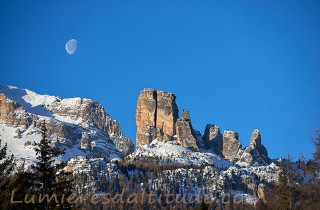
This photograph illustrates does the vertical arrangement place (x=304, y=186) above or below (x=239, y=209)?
below

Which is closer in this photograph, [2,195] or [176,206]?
[2,195]

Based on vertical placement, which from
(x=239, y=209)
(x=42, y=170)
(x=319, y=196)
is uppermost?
(x=239, y=209)

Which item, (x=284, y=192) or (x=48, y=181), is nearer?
(x=48, y=181)

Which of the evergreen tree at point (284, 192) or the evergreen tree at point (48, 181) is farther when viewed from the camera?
the evergreen tree at point (284, 192)

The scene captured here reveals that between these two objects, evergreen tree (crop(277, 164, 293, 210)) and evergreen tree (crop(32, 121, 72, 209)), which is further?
evergreen tree (crop(277, 164, 293, 210))

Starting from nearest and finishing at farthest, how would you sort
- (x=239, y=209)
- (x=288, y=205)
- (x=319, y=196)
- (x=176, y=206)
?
(x=319, y=196) < (x=288, y=205) < (x=239, y=209) < (x=176, y=206)

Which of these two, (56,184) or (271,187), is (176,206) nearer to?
(271,187)

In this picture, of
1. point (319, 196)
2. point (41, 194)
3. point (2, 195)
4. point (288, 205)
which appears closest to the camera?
point (319, 196)

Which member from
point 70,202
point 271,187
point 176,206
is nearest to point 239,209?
point 176,206

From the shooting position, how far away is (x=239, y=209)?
18512cm

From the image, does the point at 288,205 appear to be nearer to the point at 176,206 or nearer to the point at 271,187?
the point at 271,187

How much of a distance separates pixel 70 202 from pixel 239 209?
155157mm

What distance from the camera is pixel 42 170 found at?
120 ft

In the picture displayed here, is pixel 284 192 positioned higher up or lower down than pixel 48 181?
higher up
